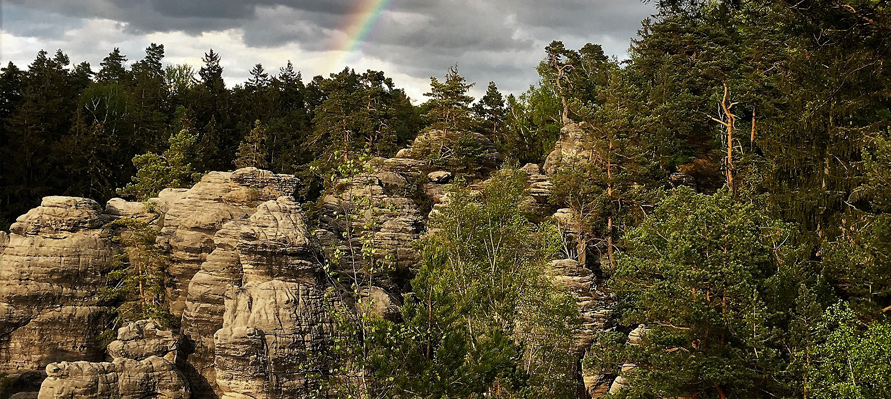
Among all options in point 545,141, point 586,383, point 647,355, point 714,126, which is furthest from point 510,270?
point 545,141

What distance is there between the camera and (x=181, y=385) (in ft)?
75.5

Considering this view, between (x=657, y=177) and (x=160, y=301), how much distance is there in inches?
1040

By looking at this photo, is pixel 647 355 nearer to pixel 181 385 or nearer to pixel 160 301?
pixel 181 385

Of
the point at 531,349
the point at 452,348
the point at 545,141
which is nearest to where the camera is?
the point at 452,348

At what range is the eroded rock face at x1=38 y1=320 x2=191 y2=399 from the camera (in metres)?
20.7

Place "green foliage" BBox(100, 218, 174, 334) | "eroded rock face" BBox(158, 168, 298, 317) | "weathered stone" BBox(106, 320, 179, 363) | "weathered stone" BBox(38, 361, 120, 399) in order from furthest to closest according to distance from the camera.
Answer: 1. "eroded rock face" BBox(158, 168, 298, 317)
2. "green foliage" BBox(100, 218, 174, 334)
3. "weathered stone" BBox(106, 320, 179, 363)
4. "weathered stone" BBox(38, 361, 120, 399)

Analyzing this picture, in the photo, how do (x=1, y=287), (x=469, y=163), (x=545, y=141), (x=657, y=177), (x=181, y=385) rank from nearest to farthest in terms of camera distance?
(x=181, y=385)
(x=1, y=287)
(x=657, y=177)
(x=469, y=163)
(x=545, y=141)

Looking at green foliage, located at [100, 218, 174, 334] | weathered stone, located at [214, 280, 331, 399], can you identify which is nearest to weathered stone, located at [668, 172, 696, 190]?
weathered stone, located at [214, 280, 331, 399]

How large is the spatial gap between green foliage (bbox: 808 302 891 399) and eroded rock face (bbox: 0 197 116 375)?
27.4 m

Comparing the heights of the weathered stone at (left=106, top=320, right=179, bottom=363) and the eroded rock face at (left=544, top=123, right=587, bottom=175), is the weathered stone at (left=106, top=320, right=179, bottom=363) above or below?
below

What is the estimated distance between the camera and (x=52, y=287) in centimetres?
2772

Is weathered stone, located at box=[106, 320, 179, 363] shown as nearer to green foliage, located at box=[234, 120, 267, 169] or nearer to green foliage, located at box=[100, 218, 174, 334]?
green foliage, located at box=[100, 218, 174, 334]

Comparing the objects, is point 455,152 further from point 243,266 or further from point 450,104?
point 243,266

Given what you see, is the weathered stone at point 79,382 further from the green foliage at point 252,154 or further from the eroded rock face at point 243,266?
the green foliage at point 252,154
